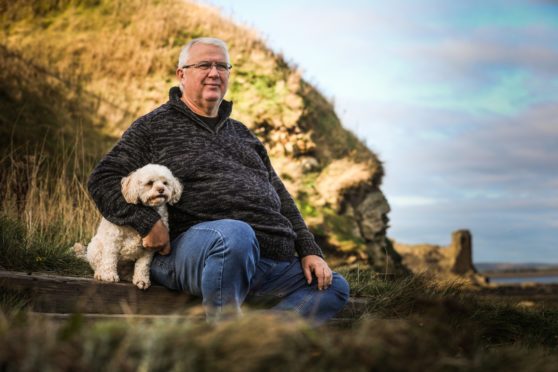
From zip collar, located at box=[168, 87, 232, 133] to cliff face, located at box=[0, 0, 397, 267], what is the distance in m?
6.12

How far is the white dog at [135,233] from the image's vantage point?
11.3 ft

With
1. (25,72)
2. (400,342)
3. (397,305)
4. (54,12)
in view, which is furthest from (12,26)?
(400,342)

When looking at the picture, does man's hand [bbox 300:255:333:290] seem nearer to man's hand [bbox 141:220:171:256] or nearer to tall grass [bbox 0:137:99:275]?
man's hand [bbox 141:220:171:256]

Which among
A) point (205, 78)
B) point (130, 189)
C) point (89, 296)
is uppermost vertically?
point (205, 78)

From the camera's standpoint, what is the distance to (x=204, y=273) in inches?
130

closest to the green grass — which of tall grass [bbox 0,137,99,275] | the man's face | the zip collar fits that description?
tall grass [bbox 0,137,99,275]

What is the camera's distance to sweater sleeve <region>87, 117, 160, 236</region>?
350 cm

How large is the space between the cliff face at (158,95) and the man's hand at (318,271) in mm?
6047

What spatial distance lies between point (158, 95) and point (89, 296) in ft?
27.2

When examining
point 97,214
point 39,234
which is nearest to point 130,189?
point 39,234

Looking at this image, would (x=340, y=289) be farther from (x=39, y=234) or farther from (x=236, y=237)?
(x=39, y=234)

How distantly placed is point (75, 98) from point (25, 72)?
1.07 m

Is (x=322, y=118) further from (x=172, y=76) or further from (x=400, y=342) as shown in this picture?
(x=400, y=342)

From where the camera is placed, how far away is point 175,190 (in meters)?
3.62
